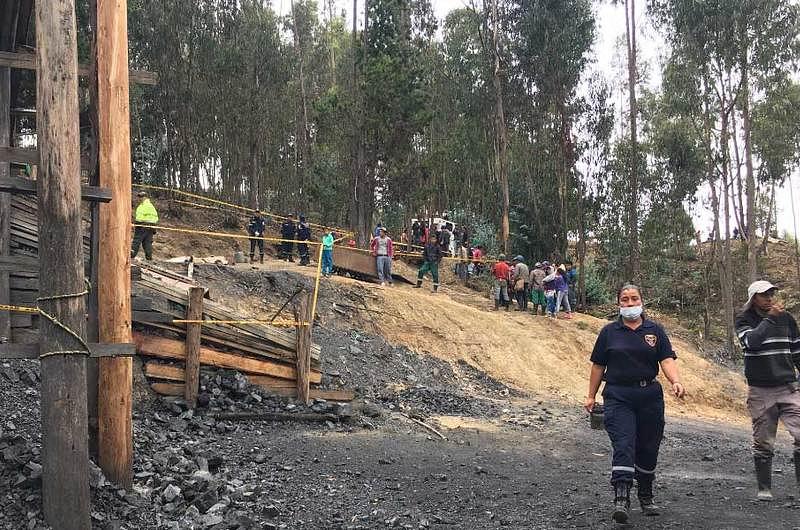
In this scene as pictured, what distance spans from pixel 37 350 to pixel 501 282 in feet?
52.3

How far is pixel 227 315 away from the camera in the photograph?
9141 millimetres

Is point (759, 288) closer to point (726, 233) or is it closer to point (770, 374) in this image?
point (770, 374)

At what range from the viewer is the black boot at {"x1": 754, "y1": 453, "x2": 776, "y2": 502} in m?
5.45

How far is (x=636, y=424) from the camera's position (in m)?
4.90

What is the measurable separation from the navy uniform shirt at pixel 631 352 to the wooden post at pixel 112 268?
12.0 feet

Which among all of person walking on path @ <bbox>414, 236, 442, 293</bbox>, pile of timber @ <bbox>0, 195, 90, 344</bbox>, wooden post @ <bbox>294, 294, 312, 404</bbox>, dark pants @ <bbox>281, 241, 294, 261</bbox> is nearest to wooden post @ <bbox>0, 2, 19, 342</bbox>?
pile of timber @ <bbox>0, 195, 90, 344</bbox>

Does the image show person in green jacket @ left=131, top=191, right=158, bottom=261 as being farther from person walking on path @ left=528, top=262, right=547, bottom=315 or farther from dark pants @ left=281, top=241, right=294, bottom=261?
person walking on path @ left=528, top=262, right=547, bottom=315

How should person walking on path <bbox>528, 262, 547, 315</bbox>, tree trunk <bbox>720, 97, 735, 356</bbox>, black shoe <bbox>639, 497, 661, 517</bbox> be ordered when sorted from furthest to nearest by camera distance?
tree trunk <bbox>720, 97, 735, 356</bbox>, person walking on path <bbox>528, 262, 547, 315</bbox>, black shoe <bbox>639, 497, 661, 517</bbox>

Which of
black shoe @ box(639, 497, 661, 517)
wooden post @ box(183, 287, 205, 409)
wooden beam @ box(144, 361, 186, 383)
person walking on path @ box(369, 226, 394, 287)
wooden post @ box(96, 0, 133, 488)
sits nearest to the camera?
black shoe @ box(639, 497, 661, 517)

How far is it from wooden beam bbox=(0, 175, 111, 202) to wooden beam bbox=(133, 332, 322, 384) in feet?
11.7

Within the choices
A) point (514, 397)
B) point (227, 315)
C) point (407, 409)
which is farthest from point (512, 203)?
point (227, 315)

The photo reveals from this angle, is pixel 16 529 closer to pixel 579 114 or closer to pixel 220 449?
pixel 220 449

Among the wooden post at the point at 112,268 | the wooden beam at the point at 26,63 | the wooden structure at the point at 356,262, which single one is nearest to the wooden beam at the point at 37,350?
the wooden post at the point at 112,268

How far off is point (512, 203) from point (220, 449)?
77.2 ft
